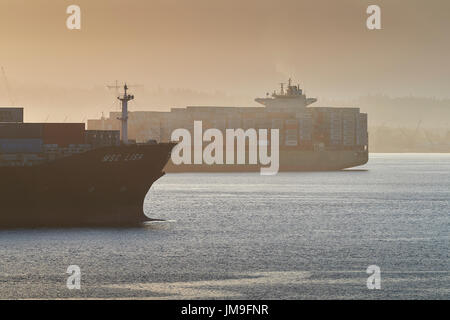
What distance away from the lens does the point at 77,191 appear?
204ft

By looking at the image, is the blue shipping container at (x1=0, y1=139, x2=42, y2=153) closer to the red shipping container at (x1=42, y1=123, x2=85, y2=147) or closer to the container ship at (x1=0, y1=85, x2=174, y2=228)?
the container ship at (x1=0, y1=85, x2=174, y2=228)

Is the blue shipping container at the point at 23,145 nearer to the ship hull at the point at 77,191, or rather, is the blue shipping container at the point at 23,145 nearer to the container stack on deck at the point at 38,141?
the container stack on deck at the point at 38,141

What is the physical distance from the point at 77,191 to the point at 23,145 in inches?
198

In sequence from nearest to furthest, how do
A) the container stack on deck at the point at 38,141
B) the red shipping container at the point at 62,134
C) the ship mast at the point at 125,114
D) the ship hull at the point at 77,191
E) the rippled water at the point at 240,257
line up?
the rippled water at the point at 240,257
the ship hull at the point at 77,191
the container stack on deck at the point at 38,141
the red shipping container at the point at 62,134
the ship mast at the point at 125,114

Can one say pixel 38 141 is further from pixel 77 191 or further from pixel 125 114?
pixel 125 114

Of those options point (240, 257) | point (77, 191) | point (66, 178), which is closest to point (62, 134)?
point (66, 178)

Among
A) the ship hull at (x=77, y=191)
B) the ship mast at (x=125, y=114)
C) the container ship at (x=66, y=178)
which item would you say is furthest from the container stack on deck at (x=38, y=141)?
the ship mast at (x=125, y=114)

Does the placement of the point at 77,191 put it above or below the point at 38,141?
below

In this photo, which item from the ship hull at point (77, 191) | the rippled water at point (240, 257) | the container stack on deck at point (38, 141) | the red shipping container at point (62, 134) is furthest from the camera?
the red shipping container at point (62, 134)

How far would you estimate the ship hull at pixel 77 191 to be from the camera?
60.9 m

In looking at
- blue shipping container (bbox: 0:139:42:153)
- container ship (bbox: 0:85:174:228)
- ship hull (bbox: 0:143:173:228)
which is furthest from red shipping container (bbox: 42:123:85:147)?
ship hull (bbox: 0:143:173:228)
